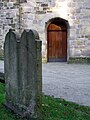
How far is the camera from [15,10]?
16312 mm

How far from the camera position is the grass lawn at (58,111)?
17.6 feet

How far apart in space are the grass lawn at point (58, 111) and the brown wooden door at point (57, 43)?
1084cm

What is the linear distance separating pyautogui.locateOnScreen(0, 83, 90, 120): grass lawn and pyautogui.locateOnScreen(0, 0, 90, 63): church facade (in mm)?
10039

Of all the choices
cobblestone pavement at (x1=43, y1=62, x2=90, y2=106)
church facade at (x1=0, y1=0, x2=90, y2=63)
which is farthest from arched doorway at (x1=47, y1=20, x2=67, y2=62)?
cobblestone pavement at (x1=43, y1=62, x2=90, y2=106)

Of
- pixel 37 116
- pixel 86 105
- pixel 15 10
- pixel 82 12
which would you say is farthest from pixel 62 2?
pixel 37 116


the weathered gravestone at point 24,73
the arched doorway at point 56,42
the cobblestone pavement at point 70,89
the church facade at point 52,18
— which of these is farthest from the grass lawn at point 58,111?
the arched doorway at point 56,42

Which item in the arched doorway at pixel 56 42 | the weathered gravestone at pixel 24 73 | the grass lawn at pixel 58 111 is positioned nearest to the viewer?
the weathered gravestone at pixel 24 73

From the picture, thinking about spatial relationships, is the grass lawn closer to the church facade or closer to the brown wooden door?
the church facade

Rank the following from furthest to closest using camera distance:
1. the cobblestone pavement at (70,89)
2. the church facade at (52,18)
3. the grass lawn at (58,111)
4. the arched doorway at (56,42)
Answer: the arched doorway at (56,42) → the church facade at (52,18) → the cobblestone pavement at (70,89) → the grass lawn at (58,111)

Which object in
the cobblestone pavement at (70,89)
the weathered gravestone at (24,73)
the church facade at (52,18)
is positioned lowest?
the cobblestone pavement at (70,89)

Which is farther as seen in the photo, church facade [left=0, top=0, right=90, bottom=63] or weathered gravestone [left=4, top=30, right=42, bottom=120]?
church facade [left=0, top=0, right=90, bottom=63]

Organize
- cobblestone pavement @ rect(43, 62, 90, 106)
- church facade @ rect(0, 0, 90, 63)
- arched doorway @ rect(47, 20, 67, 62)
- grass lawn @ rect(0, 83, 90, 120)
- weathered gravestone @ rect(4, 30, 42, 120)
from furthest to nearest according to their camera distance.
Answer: arched doorway @ rect(47, 20, 67, 62)
church facade @ rect(0, 0, 90, 63)
cobblestone pavement @ rect(43, 62, 90, 106)
grass lawn @ rect(0, 83, 90, 120)
weathered gravestone @ rect(4, 30, 42, 120)

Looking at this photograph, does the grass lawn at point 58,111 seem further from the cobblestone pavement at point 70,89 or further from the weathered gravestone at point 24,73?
the cobblestone pavement at point 70,89

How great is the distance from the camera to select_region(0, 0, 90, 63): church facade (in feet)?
53.4
